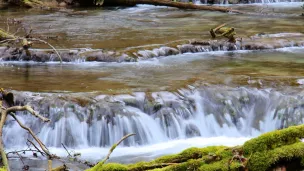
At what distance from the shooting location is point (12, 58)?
12852 mm

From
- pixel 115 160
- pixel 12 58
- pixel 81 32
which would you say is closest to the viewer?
pixel 115 160

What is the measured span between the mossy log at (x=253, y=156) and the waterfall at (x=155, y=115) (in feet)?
15.1

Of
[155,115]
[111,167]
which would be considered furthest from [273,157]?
[155,115]

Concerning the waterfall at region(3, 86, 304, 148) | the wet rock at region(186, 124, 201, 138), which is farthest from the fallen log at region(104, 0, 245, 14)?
the wet rock at region(186, 124, 201, 138)

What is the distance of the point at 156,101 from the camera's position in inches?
352

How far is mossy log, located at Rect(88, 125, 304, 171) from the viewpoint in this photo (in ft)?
11.9

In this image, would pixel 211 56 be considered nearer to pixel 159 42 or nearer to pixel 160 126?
pixel 159 42

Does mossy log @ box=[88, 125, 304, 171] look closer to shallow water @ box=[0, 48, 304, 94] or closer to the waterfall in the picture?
the waterfall

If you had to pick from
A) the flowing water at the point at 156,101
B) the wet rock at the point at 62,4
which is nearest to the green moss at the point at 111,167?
the flowing water at the point at 156,101

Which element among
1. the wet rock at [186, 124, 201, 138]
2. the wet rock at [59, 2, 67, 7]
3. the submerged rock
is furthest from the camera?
the wet rock at [59, 2, 67, 7]

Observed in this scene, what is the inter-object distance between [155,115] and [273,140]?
521 centimetres

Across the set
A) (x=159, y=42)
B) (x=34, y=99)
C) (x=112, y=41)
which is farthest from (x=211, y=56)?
(x=34, y=99)

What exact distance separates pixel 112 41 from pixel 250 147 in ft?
36.6

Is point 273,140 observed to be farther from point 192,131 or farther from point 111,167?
point 192,131
